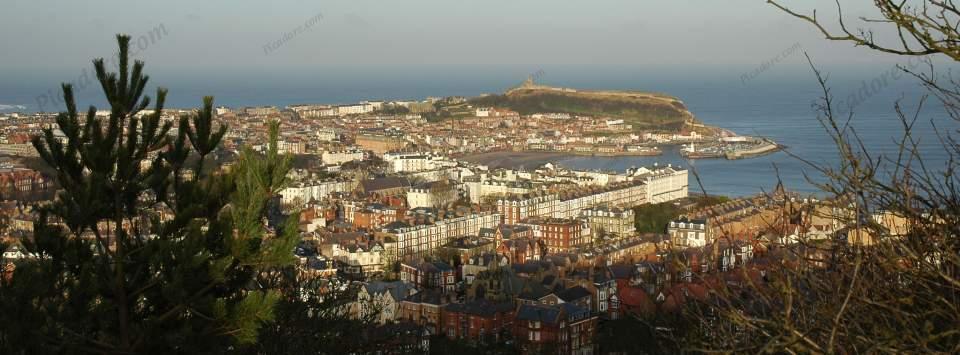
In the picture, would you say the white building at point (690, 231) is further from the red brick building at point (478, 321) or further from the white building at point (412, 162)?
the white building at point (412, 162)

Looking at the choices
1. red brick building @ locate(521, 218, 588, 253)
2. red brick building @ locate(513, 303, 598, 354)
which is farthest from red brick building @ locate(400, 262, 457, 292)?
red brick building @ locate(521, 218, 588, 253)

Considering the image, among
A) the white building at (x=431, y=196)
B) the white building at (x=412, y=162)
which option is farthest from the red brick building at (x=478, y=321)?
the white building at (x=412, y=162)

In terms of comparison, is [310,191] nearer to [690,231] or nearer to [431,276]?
[690,231]

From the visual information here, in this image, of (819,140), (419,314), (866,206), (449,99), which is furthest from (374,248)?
(449,99)

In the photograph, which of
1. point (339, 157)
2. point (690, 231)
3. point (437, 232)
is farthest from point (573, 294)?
point (339, 157)

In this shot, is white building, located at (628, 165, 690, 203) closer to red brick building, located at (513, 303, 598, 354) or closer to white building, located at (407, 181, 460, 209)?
white building, located at (407, 181, 460, 209)

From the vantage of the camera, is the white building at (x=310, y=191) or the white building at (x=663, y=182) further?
the white building at (x=663, y=182)
